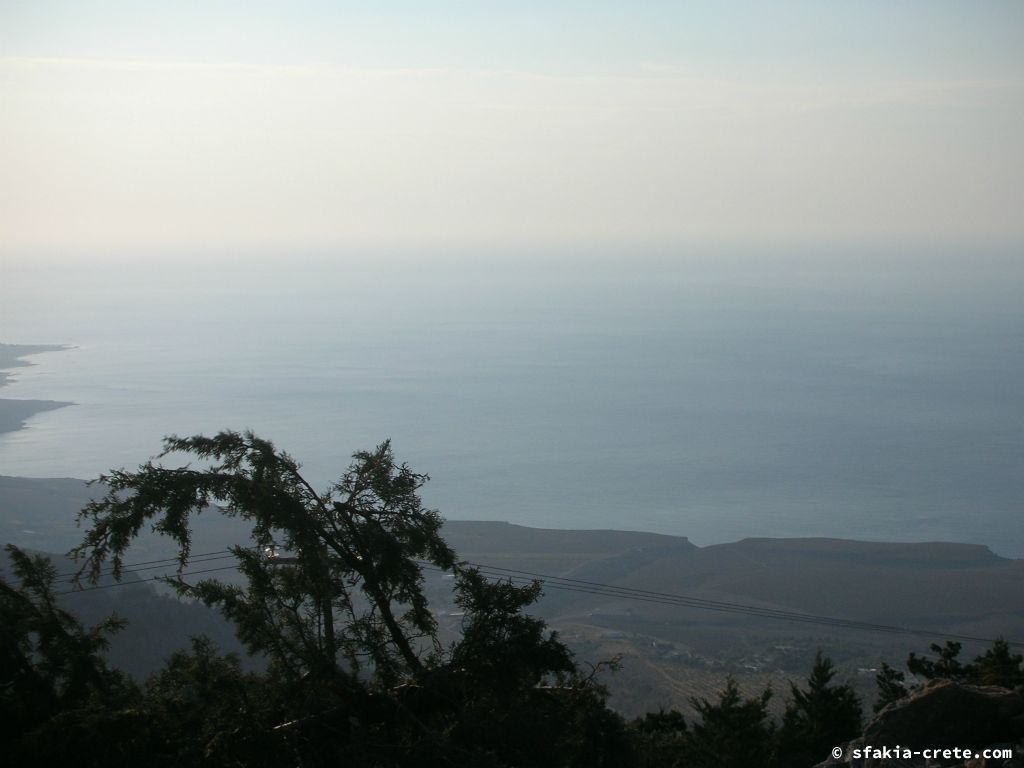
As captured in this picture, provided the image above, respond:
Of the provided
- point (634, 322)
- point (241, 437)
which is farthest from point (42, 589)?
point (634, 322)

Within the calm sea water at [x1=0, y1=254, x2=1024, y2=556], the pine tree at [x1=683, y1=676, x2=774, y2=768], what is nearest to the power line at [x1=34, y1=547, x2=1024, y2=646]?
the pine tree at [x1=683, y1=676, x2=774, y2=768]

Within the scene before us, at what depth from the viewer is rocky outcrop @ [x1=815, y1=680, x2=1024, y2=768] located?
5047mm

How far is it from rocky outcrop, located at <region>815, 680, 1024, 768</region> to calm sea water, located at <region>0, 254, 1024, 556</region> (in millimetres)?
33814

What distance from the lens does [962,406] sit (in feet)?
222

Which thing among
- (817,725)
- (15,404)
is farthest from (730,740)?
(15,404)

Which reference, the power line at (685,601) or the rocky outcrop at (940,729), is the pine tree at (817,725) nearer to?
the rocky outcrop at (940,729)

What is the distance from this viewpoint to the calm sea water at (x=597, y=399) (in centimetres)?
4481

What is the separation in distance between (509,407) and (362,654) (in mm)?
60381

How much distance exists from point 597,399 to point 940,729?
215ft

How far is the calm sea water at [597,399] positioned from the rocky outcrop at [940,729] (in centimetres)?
3381

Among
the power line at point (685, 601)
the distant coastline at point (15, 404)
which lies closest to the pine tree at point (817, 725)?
the power line at point (685, 601)

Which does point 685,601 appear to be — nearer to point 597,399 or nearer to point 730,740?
point 730,740

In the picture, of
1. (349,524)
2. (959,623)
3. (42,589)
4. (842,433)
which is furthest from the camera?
(842,433)

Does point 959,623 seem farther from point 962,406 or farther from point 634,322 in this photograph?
point 634,322
